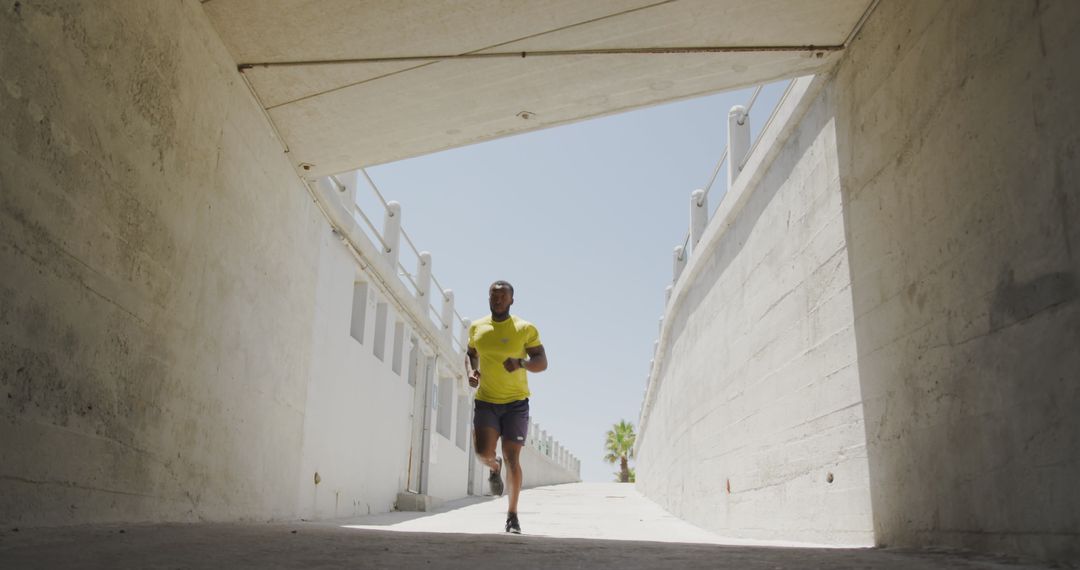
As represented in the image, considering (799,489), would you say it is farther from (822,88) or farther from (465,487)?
(465,487)

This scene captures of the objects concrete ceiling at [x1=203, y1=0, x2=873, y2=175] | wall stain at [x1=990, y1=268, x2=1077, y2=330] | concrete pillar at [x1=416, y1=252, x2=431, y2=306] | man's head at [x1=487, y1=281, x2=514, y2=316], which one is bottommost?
wall stain at [x1=990, y1=268, x2=1077, y2=330]

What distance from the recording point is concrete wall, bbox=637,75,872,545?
590 centimetres

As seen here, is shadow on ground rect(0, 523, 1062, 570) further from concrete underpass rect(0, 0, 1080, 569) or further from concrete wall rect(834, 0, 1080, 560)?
concrete wall rect(834, 0, 1080, 560)

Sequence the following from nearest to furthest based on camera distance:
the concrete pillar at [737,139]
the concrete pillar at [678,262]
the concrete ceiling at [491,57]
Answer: the concrete ceiling at [491,57] < the concrete pillar at [737,139] < the concrete pillar at [678,262]

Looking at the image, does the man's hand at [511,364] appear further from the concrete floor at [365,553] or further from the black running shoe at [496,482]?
the concrete floor at [365,553]

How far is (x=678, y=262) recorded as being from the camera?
46.8 ft

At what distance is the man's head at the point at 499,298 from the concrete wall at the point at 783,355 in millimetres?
2135

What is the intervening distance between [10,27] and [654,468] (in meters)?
16.3

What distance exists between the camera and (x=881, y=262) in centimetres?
530

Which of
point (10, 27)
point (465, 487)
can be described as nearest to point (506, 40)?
point (10, 27)

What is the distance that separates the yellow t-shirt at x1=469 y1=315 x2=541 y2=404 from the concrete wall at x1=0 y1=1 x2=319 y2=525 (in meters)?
1.76

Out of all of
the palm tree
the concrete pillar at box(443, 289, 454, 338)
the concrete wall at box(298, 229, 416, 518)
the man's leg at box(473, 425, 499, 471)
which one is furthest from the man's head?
the palm tree

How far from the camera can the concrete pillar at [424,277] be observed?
17.5 metres

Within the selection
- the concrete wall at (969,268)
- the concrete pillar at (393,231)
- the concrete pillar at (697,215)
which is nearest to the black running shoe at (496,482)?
the concrete wall at (969,268)
